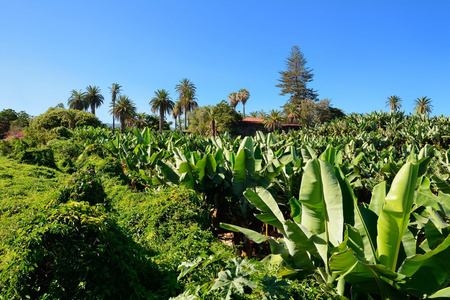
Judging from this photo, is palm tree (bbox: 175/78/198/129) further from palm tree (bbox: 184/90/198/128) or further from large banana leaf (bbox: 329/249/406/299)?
large banana leaf (bbox: 329/249/406/299)

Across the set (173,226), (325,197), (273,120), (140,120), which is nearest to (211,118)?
(273,120)

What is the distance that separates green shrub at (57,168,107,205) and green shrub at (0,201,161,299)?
1.77 m

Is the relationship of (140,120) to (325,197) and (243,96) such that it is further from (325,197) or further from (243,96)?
(325,197)

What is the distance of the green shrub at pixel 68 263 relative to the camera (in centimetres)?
227

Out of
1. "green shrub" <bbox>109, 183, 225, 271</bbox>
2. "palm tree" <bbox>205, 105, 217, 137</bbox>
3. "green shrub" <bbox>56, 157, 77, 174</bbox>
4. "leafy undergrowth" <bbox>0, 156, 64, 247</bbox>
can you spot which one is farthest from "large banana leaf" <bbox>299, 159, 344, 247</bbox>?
"palm tree" <bbox>205, 105, 217, 137</bbox>

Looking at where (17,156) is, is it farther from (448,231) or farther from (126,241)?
(448,231)

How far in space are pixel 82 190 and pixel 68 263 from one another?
2.34 m

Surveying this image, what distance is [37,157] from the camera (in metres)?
13.0

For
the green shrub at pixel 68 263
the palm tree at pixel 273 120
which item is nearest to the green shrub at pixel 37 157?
the green shrub at pixel 68 263

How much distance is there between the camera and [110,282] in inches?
95.2

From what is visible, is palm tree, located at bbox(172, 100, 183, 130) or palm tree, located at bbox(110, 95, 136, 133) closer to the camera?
palm tree, located at bbox(110, 95, 136, 133)

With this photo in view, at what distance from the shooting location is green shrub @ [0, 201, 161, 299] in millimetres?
2273

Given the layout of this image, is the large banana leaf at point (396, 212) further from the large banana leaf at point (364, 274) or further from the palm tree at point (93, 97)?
the palm tree at point (93, 97)

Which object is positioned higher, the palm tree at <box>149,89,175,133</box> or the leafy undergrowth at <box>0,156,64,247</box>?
the palm tree at <box>149,89,175,133</box>
